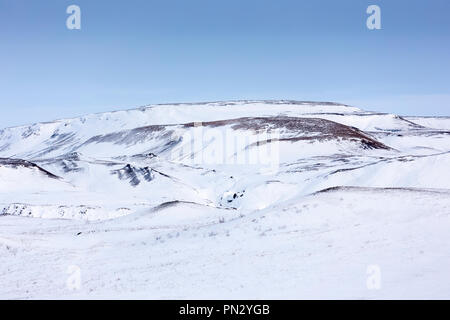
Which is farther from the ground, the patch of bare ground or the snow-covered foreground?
the patch of bare ground

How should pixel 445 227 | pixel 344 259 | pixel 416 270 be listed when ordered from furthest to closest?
pixel 445 227, pixel 344 259, pixel 416 270

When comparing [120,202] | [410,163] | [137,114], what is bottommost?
[120,202]

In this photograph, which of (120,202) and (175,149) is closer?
(120,202)

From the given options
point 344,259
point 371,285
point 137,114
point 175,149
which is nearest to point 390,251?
point 344,259

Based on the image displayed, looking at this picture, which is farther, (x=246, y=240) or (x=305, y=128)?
(x=305, y=128)

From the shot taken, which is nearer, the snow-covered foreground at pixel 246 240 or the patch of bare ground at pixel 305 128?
the snow-covered foreground at pixel 246 240

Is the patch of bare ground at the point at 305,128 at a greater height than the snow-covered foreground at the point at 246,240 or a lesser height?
greater

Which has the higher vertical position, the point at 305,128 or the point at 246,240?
the point at 305,128

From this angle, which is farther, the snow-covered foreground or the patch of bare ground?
the patch of bare ground

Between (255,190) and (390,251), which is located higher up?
(390,251)
